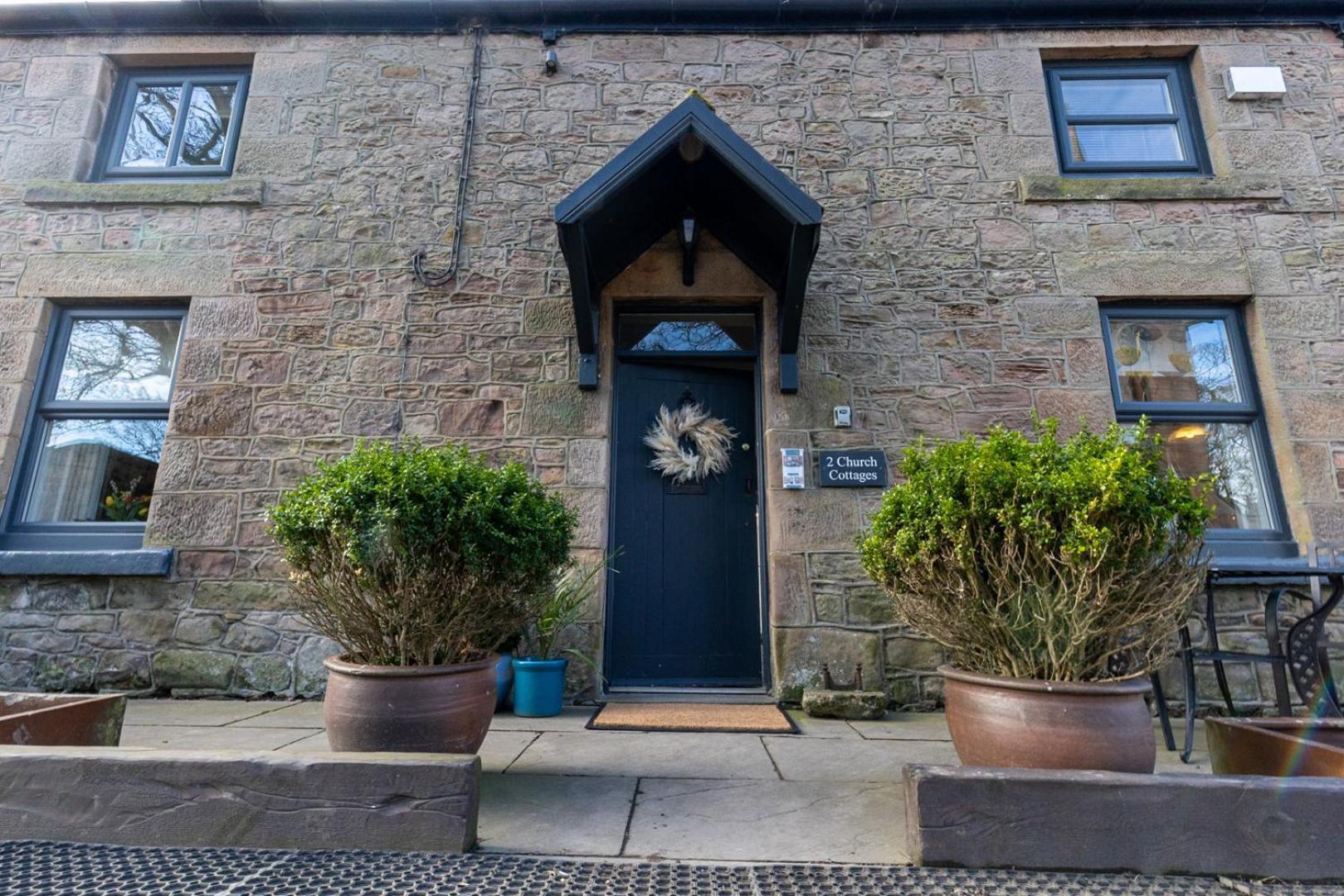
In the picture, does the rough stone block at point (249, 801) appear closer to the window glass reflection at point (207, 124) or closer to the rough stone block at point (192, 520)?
the rough stone block at point (192, 520)

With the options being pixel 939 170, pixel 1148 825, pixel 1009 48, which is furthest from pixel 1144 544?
pixel 1009 48

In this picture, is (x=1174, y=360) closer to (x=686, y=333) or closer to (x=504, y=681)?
(x=686, y=333)

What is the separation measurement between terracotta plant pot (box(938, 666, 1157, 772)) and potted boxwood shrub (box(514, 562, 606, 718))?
1997 millimetres

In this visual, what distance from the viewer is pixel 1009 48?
4.59 metres

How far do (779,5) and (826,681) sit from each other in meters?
4.58

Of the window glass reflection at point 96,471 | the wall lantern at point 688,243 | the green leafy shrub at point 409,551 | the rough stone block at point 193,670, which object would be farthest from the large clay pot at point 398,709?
the window glass reflection at point 96,471

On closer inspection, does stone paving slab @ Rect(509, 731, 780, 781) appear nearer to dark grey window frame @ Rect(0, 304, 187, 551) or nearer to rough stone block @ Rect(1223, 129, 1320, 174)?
dark grey window frame @ Rect(0, 304, 187, 551)

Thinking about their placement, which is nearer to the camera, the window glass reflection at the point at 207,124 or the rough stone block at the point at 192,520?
the rough stone block at the point at 192,520

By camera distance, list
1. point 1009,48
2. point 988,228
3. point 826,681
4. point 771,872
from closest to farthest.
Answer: point 771,872, point 826,681, point 988,228, point 1009,48

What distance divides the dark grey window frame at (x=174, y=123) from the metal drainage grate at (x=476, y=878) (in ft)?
14.8

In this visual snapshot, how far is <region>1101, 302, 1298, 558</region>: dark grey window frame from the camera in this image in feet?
12.0

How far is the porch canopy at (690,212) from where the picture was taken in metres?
3.22

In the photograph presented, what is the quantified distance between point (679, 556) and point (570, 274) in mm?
1812

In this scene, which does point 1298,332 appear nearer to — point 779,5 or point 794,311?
point 794,311
